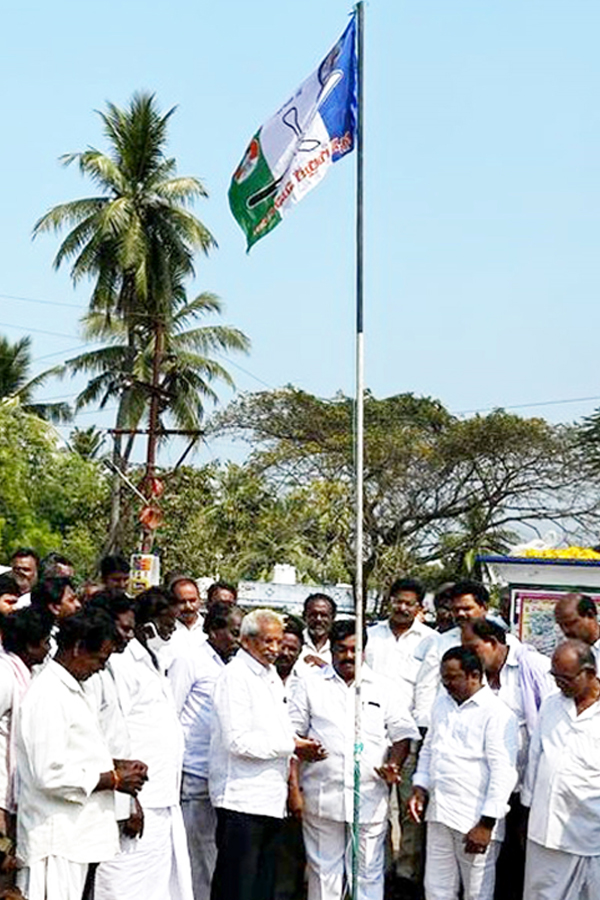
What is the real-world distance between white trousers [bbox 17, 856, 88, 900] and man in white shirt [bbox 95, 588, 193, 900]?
0.94 m

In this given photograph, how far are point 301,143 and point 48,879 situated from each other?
174 inches

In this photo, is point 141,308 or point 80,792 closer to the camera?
point 80,792

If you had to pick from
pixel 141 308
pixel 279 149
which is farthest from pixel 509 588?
pixel 141 308

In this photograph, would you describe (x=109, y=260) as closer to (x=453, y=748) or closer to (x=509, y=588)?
(x=509, y=588)

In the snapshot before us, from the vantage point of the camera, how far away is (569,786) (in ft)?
21.3

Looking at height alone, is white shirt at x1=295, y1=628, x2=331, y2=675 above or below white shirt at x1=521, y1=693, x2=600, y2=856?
above

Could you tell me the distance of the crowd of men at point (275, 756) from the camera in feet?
17.8

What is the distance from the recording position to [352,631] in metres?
7.28

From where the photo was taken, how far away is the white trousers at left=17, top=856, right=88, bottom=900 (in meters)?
5.32

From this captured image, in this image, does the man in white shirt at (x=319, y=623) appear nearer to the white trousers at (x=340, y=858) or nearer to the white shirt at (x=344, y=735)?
the white shirt at (x=344, y=735)

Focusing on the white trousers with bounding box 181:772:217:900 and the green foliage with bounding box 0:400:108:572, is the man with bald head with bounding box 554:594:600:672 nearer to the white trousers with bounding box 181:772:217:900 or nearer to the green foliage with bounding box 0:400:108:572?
the white trousers with bounding box 181:772:217:900

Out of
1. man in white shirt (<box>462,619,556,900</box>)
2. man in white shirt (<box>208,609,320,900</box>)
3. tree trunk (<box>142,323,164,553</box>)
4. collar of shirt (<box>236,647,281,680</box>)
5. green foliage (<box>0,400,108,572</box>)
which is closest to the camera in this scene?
man in white shirt (<box>208,609,320,900</box>)

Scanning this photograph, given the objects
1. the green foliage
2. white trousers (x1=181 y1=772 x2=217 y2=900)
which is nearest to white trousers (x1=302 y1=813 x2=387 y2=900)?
white trousers (x1=181 y1=772 x2=217 y2=900)

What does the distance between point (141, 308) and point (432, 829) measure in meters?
28.0
